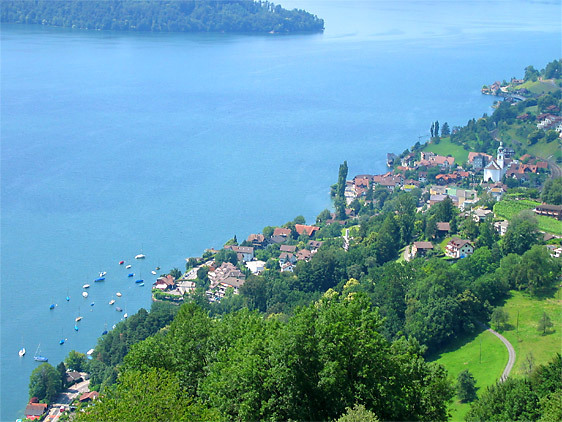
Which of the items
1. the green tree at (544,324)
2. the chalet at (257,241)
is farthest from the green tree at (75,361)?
the green tree at (544,324)

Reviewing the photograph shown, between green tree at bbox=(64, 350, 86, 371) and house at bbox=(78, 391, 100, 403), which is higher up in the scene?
house at bbox=(78, 391, 100, 403)

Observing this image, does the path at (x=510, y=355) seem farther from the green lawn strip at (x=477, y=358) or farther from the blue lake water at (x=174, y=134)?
the blue lake water at (x=174, y=134)

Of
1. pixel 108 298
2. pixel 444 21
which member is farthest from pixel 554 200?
pixel 444 21

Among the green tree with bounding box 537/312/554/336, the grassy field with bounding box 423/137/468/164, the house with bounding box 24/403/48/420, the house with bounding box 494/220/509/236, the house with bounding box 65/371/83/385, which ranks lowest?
the house with bounding box 24/403/48/420

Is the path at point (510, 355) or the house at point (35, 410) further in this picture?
the house at point (35, 410)

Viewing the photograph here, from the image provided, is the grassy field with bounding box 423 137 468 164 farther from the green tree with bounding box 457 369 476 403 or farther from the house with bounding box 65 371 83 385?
the green tree with bounding box 457 369 476 403

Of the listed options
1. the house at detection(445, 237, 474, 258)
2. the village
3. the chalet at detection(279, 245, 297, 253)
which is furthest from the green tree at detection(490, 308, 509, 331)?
the chalet at detection(279, 245, 297, 253)
